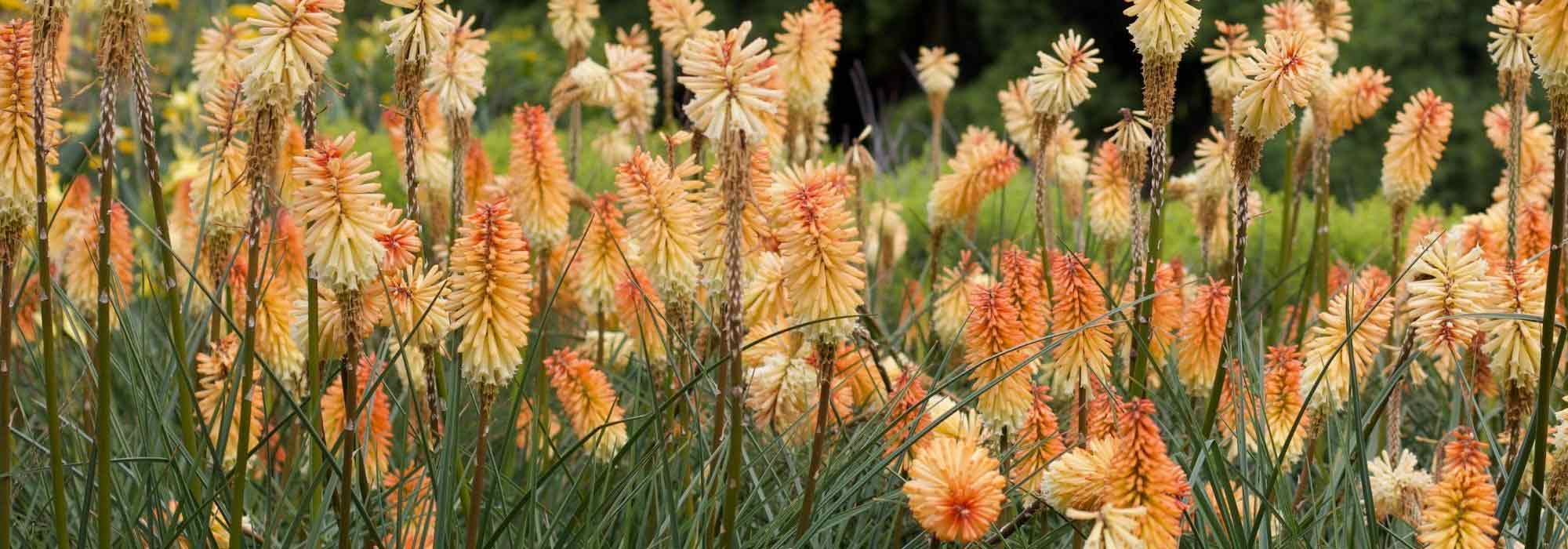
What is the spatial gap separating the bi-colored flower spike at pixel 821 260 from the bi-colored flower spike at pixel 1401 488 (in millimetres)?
1033

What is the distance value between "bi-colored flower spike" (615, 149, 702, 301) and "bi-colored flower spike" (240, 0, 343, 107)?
451 mm

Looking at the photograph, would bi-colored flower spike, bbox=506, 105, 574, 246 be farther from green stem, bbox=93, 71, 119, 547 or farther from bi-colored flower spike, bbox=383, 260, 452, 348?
green stem, bbox=93, 71, 119, 547

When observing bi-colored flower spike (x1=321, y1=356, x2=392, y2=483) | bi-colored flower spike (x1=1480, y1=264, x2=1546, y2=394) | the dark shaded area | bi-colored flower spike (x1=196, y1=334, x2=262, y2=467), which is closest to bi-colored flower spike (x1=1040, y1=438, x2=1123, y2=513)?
bi-colored flower spike (x1=1480, y1=264, x2=1546, y2=394)

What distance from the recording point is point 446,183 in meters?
4.61

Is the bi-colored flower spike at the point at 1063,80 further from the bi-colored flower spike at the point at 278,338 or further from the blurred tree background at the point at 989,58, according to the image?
the blurred tree background at the point at 989,58

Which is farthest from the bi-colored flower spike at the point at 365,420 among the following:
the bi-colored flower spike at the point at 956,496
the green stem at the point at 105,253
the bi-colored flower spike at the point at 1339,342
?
the bi-colored flower spike at the point at 1339,342

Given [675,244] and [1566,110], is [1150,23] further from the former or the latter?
[675,244]

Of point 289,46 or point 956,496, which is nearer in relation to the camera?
point 956,496

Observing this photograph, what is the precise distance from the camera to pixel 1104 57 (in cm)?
1438

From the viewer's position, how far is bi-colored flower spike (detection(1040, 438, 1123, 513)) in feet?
6.07

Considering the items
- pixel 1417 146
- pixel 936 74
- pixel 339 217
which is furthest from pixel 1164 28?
pixel 936 74

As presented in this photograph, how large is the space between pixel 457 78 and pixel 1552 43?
2.01 metres

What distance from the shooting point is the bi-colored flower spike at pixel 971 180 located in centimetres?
389

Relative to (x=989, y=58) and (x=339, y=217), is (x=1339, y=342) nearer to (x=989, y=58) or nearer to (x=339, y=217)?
(x=339, y=217)
